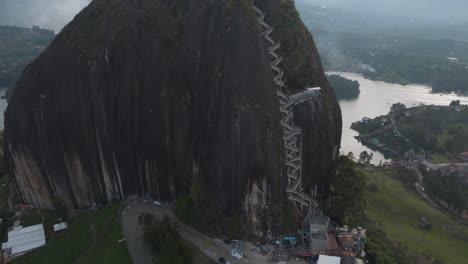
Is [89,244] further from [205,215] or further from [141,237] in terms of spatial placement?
[205,215]

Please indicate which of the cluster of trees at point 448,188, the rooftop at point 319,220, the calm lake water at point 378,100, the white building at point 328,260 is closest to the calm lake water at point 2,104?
the rooftop at point 319,220

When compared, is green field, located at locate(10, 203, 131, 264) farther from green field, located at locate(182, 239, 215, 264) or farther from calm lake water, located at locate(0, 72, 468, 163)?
calm lake water, located at locate(0, 72, 468, 163)

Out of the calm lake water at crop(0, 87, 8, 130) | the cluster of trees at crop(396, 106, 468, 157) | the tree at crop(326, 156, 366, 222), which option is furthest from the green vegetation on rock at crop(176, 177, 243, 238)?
the calm lake water at crop(0, 87, 8, 130)

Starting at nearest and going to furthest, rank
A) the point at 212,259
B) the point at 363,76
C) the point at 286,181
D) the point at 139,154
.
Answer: the point at 212,259
the point at 286,181
the point at 139,154
the point at 363,76

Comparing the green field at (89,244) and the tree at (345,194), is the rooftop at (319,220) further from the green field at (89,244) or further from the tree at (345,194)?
the green field at (89,244)

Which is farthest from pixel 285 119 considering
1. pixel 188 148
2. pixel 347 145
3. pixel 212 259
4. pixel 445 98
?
pixel 445 98

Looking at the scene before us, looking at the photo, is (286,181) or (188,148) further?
(188,148)

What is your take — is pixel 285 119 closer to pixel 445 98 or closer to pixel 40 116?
pixel 40 116
